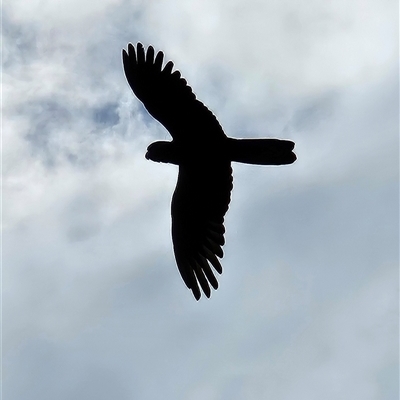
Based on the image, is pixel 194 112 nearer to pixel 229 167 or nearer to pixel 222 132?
pixel 222 132

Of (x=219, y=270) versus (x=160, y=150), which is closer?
(x=160, y=150)

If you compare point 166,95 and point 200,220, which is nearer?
point 166,95

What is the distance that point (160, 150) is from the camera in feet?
35.6

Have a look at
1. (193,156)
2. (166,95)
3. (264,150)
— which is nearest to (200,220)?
(193,156)

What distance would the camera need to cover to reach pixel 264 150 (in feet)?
34.3

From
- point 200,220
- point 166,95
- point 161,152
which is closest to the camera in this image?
point 166,95

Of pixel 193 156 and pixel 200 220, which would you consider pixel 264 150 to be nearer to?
pixel 193 156

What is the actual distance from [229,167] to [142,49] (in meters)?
2.58

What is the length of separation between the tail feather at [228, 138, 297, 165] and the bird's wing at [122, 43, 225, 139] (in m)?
0.36

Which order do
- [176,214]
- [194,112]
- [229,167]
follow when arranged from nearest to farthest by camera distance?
1. [194,112]
2. [229,167]
3. [176,214]

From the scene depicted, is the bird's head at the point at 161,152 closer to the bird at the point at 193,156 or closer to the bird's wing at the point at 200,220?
the bird at the point at 193,156

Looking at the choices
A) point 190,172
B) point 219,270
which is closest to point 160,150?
point 190,172

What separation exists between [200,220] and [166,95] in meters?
2.73

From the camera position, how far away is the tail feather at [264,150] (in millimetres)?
10414
